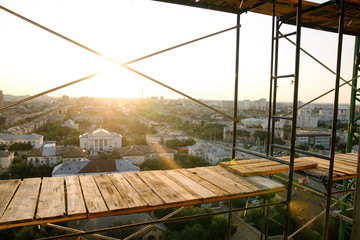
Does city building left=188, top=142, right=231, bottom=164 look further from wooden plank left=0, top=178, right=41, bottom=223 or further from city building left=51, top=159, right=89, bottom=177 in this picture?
wooden plank left=0, top=178, right=41, bottom=223

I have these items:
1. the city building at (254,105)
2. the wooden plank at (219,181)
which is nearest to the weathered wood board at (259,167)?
the wooden plank at (219,181)

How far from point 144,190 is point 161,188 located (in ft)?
0.28

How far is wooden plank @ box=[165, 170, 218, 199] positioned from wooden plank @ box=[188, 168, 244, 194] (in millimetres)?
99

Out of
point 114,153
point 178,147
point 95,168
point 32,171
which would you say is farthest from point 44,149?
point 178,147

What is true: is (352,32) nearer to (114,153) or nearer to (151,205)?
(151,205)

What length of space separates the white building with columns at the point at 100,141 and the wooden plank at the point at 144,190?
2207cm

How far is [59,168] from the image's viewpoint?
12320 mm

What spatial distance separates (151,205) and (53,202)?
14.9 inches

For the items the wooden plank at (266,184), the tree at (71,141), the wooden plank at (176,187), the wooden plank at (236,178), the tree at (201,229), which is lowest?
the tree at (201,229)

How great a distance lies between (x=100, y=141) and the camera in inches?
913

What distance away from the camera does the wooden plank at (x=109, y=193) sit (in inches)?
39.7

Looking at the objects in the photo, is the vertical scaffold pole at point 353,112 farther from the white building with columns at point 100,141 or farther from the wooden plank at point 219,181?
the white building with columns at point 100,141

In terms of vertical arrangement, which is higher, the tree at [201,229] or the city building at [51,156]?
the city building at [51,156]

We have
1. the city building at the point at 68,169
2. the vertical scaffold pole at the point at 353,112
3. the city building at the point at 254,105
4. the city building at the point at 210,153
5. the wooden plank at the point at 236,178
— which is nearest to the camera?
the wooden plank at the point at 236,178
